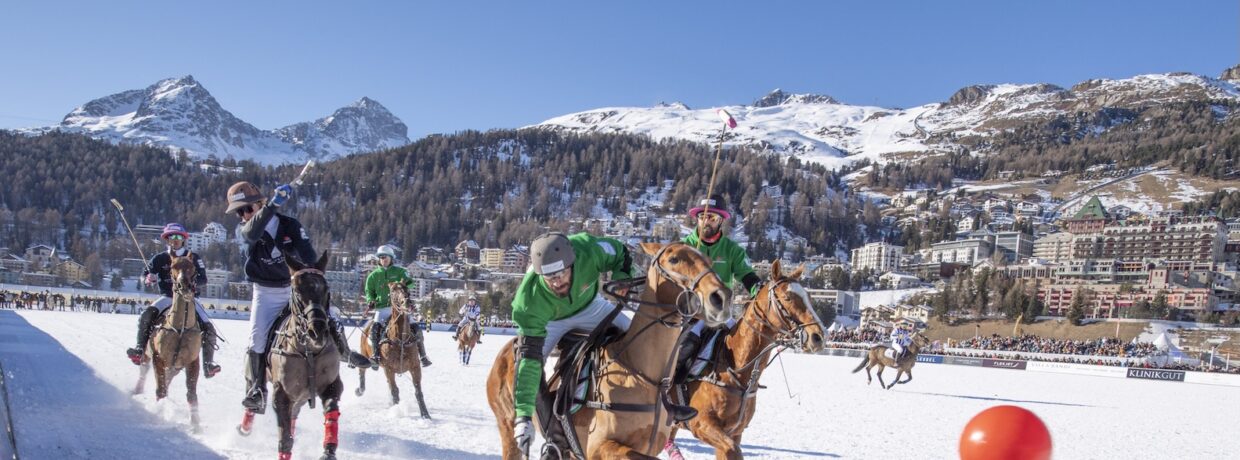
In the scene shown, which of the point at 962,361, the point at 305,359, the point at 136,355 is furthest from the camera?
the point at 962,361

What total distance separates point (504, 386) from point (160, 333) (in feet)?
21.1

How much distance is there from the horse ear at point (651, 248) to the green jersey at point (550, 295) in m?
0.19

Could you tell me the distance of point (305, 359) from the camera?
7.03 m

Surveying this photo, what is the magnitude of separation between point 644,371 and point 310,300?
332 centimetres

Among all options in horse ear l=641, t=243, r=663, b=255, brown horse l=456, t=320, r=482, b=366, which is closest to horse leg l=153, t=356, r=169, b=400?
horse ear l=641, t=243, r=663, b=255

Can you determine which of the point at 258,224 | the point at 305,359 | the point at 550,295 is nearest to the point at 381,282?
the point at 305,359

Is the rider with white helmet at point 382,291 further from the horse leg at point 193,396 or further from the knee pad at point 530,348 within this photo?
the knee pad at point 530,348

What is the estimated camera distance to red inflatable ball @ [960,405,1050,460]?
2.29 m

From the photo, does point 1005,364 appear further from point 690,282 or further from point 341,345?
point 690,282

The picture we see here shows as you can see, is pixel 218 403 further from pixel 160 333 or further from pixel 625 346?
pixel 625 346

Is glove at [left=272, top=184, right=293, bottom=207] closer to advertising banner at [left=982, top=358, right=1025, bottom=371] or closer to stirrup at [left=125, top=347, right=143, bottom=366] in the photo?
stirrup at [left=125, top=347, right=143, bottom=366]

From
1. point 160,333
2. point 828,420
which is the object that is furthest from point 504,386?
point 828,420

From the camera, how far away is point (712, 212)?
780 cm

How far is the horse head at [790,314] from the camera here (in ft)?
24.2
